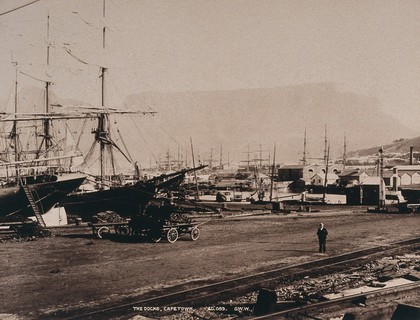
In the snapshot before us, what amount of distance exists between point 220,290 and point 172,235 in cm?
903

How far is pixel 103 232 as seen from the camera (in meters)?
23.5

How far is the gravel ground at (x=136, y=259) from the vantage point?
11898mm

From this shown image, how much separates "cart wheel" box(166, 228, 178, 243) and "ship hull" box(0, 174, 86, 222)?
1382 centimetres

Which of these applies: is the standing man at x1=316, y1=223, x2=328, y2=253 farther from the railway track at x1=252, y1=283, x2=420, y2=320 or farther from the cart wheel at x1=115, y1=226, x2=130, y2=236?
the cart wheel at x1=115, y1=226, x2=130, y2=236

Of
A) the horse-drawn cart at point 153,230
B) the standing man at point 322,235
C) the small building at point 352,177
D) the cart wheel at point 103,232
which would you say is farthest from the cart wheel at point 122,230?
the small building at point 352,177

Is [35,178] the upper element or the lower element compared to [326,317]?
upper

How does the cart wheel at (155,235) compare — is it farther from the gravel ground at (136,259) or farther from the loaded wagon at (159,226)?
the gravel ground at (136,259)

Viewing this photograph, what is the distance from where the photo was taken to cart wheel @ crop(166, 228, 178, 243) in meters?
20.8

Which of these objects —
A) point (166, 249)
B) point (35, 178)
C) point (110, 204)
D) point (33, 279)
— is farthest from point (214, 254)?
point (35, 178)

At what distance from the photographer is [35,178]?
3528 centimetres

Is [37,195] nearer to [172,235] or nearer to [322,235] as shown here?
[172,235]

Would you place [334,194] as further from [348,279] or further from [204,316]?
[204,316]

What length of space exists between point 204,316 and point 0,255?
1136 cm

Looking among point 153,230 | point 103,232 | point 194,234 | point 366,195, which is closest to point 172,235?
point 153,230
